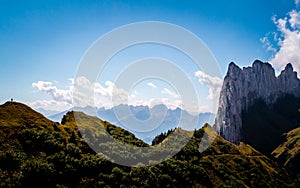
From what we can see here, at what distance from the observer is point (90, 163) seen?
87500 millimetres

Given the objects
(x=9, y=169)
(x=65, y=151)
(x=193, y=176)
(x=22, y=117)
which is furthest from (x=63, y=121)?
(x=193, y=176)

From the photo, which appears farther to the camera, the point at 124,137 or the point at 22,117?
the point at 124,137

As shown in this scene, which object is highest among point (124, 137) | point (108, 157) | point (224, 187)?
point (124, 137)

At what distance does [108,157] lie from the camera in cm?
9600

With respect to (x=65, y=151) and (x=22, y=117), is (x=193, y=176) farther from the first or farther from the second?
(x=22, y=117)

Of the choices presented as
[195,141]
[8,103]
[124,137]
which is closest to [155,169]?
[124,137]

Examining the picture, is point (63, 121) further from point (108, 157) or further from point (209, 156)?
point (209, 156)

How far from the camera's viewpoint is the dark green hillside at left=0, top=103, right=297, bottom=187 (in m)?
74.9

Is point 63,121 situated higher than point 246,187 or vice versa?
Answer: point 63,121

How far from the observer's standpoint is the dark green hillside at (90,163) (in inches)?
2950

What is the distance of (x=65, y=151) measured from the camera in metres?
89.0

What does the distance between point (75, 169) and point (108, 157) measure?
15547mm

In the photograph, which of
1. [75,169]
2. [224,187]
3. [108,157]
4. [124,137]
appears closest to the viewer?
[75,169]

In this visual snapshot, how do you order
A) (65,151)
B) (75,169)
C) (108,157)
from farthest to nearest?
(108,157) < (65,151) < (75,169)
